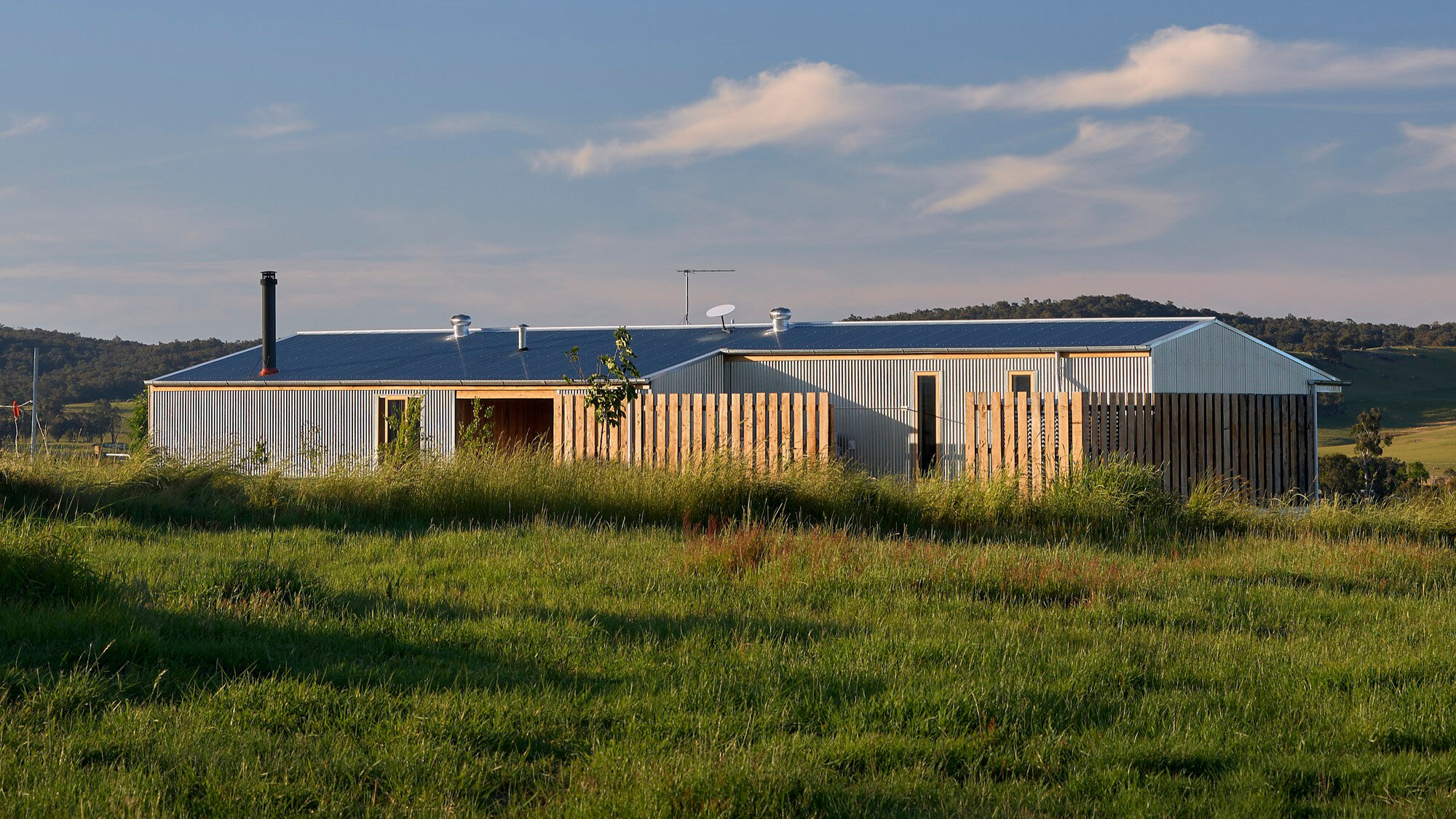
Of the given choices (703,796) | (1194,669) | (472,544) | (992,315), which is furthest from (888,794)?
(992,315)

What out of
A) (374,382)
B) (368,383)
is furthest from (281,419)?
(374,382)

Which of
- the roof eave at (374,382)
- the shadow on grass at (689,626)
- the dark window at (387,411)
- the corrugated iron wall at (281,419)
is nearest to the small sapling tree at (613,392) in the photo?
the roof eave at (374,382)

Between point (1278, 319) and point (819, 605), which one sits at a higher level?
point (1278, 319)

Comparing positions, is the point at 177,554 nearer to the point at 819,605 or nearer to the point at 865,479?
the point at 819,605

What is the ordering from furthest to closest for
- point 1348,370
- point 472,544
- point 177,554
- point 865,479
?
point 1348,370, point 865,479, point 472,544, point 177,554

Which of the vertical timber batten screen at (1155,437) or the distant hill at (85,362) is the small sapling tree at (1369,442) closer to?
the vertical timber batten screen at (1155,437)

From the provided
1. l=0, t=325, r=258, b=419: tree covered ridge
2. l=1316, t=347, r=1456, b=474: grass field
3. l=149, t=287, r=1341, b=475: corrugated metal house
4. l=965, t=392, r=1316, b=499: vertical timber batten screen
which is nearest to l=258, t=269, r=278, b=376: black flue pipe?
l=149, t=287, r=1341, b=475: corrugated metal house

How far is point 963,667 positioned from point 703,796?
2.16 meters

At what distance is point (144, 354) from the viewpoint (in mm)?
71062

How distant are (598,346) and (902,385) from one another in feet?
28.3

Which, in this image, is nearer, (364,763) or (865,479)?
(364,763)

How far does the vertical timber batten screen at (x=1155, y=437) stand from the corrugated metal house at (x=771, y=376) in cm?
498

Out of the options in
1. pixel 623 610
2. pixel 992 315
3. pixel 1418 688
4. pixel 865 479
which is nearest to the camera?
pixel 1418 688

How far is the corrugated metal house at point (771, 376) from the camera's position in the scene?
994 inches
